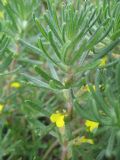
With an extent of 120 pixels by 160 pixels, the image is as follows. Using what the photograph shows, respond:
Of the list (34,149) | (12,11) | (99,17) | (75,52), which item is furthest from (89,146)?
(12,11)

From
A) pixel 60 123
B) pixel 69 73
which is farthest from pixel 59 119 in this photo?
pixel 69 73

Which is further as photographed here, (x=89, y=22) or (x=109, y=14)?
(x=109, y=14)

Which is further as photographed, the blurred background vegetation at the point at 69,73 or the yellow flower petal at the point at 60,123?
the yellow flower petal at the point at 60,123

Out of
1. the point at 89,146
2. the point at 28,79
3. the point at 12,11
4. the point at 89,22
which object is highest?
the point at 12,11

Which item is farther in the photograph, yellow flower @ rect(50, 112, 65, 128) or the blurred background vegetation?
yellow flower @ rect(50, 112, 65, 128)

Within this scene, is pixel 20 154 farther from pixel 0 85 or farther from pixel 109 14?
pixel 109 14

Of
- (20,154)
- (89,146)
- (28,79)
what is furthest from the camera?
(20,154)

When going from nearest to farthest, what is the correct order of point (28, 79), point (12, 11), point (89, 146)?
1. point (28, 79)
2. point (89, 146)
3. point (12, 11)

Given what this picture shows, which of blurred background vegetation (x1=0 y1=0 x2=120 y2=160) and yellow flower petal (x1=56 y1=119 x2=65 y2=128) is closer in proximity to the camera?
blurred background vegetation (x1=0 y1=0 x2=120 y2=160)
